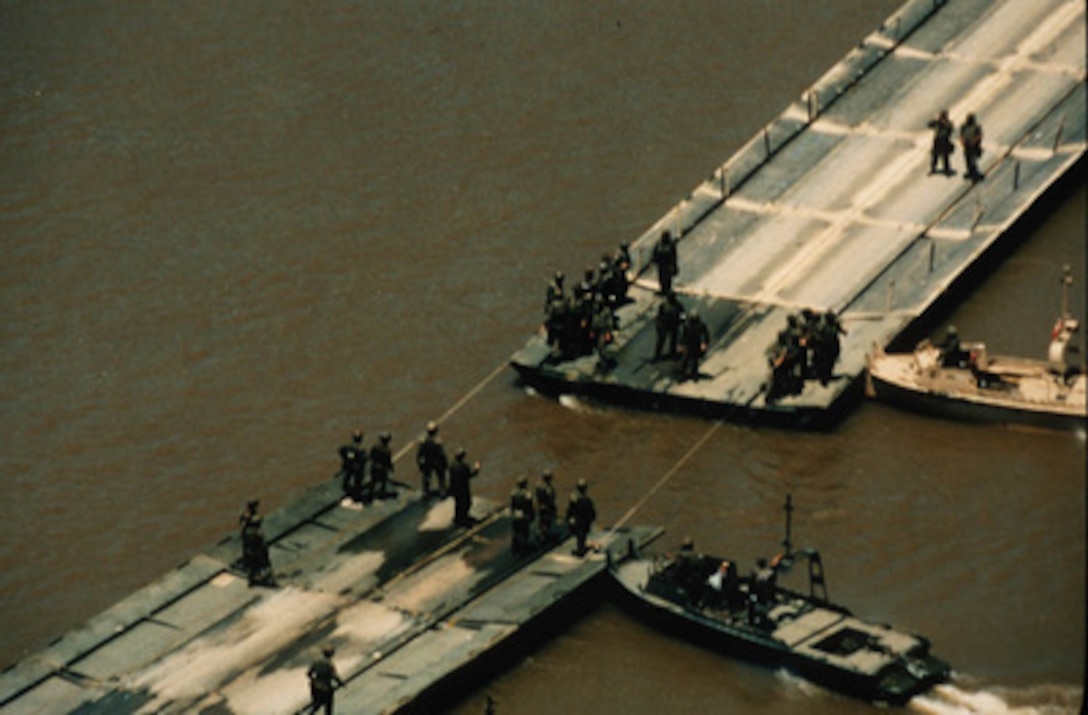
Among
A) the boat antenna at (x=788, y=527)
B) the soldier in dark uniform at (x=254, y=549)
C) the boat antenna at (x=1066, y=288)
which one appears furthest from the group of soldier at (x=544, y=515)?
the boat antenna at (x=1066, y=288)

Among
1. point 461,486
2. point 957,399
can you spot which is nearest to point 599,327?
point 461,486

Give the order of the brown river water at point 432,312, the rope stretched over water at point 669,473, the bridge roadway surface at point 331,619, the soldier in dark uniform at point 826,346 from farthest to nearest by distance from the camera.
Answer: the soldier in dark uniform at point 826,346
the rope stretched over water at point 669,473
the brown river water at point 432,312
the bridge roadway surface at point 331,619

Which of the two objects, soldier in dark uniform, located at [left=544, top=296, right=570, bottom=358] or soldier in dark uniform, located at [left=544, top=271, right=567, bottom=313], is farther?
soldier in dark uniform, located at [left=544, top=271, right=567, bottom=313]

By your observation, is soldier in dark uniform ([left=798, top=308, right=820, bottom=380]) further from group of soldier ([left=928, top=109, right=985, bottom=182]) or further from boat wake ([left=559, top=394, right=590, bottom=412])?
group of soldier ([left=928, top=109, right=985, bottom=182])

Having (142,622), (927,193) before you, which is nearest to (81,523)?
(142,622)

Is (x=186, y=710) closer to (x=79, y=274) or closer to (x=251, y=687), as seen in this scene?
(x=251, y=687)

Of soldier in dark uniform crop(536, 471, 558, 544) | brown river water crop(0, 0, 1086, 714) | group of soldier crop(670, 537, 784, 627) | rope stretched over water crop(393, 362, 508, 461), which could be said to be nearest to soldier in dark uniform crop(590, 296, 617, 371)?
brown river water crop(0, 0, 1086, 714)

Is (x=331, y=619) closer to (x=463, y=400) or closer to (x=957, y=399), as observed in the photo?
(x=463, y=400)

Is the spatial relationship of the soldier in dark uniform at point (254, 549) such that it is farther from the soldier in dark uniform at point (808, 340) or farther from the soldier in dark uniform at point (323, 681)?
the soldier in dark uniform at point (808, 340)
